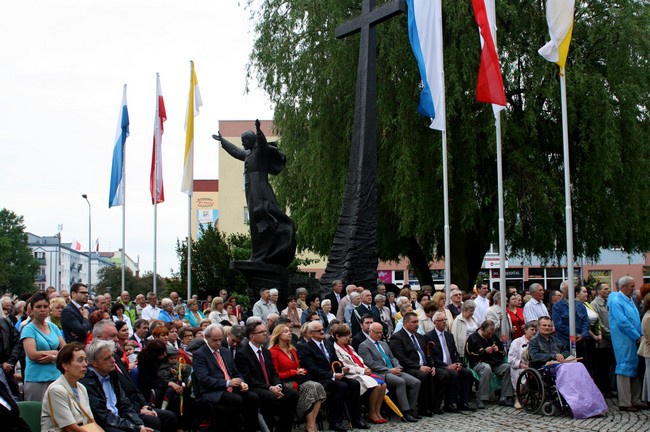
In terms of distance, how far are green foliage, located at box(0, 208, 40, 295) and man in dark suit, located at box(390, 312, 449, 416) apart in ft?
243

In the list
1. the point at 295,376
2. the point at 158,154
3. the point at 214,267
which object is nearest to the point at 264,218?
the point at 158,154

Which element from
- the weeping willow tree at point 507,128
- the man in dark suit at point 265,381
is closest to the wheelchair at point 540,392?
the man in dark suit at point 265,381

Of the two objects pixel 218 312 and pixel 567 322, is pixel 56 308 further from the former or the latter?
pixel 567 322

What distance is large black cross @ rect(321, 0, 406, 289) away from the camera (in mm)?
15727

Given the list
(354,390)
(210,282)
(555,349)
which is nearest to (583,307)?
(555,349)

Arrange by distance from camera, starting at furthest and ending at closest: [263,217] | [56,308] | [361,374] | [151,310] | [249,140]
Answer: [249,140] → [263,217] → [151,310] → [361,374] → [56,308]

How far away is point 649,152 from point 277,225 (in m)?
10.8

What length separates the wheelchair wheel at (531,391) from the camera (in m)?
10.7

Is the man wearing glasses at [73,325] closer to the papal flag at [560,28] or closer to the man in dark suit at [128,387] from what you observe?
the man in dark suit at [128,387]

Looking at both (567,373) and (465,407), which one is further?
(465,407)

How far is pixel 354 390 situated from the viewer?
32.9ft

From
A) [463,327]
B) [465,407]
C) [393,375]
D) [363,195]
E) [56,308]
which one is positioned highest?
[363,195]

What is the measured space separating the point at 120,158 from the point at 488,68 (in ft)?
35.6

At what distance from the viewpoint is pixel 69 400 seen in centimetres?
624
